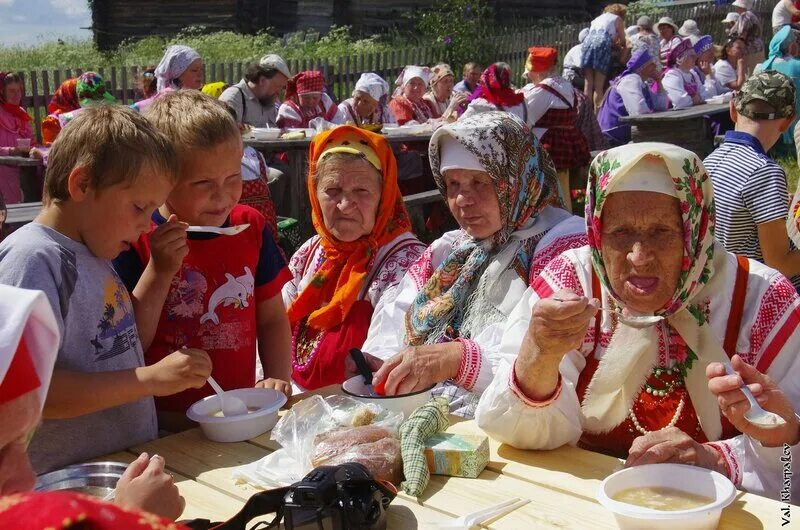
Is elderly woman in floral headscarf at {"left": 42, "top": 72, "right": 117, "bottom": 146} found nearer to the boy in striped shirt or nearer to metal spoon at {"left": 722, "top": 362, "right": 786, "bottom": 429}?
the boy in striped shirt

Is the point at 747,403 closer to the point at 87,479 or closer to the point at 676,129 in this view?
the point at 87,479

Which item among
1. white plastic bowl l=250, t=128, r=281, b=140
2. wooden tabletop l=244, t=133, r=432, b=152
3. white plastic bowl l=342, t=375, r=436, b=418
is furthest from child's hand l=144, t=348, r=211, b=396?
white plastic bowl l=250, t=128, r=281, b=140

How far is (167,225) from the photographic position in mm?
2326

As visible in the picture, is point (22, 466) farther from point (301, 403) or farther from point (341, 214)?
point (341, 214)

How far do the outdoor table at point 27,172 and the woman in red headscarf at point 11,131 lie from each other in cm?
16

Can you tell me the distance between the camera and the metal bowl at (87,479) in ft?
5.80

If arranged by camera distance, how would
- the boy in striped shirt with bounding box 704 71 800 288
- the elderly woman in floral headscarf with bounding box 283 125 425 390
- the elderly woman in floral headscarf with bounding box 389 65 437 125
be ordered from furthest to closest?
the elderly woman in floral headscarf with bounding box 389 65 437 125, the boy in striped shirt with bounding box 704 71 800 288, the elderly woman in floral headscarf with bounding box 283 125 425 390

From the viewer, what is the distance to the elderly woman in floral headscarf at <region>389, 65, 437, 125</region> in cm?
1095

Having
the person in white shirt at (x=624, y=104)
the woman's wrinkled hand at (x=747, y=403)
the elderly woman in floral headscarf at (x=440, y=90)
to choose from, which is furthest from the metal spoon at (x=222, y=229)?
the elderly woman in floral headscarf at (x=440, y=90)

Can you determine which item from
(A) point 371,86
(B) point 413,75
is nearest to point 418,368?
(A) point 371,86

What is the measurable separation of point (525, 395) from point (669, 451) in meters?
0.35

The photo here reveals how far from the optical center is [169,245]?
232 cm

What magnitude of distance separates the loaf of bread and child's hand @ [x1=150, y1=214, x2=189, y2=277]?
680 mm

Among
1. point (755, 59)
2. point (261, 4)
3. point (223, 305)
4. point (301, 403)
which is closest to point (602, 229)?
point (301, 403)
